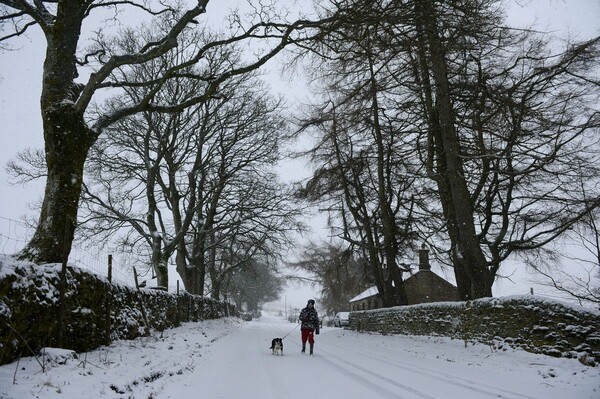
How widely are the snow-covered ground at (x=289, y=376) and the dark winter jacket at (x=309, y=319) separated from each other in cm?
203

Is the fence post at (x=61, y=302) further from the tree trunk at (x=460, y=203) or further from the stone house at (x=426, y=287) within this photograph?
the stone house at (x=426, y=287)

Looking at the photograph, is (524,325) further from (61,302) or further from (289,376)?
(61,302)

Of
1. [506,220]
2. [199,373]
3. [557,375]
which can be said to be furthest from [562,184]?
[199,373]

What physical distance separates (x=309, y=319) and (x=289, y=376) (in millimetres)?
5191

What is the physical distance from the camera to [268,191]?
2234cm

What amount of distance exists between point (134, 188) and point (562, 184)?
1868 centimetres

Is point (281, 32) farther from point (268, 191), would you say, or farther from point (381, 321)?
point (381, 321)

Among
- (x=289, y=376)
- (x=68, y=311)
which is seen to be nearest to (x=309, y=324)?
(x=289, y=376)

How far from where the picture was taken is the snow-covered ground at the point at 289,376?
537 centimetres

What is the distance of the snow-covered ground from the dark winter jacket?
2.03m

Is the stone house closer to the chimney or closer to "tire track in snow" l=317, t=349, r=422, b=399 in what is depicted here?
the chimney

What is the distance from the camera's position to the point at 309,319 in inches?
509

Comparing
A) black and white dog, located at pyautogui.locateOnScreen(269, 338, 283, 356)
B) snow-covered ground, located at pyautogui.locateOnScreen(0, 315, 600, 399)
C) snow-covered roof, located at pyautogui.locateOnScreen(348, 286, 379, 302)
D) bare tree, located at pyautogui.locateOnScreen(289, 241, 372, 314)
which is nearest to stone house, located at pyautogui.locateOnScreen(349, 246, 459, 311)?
snow-covered roof, located at pyautogui.locateOnScreen(348, 286, 379, 302)

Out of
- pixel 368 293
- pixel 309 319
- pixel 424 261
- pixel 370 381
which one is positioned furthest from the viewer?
pixel 368 293
